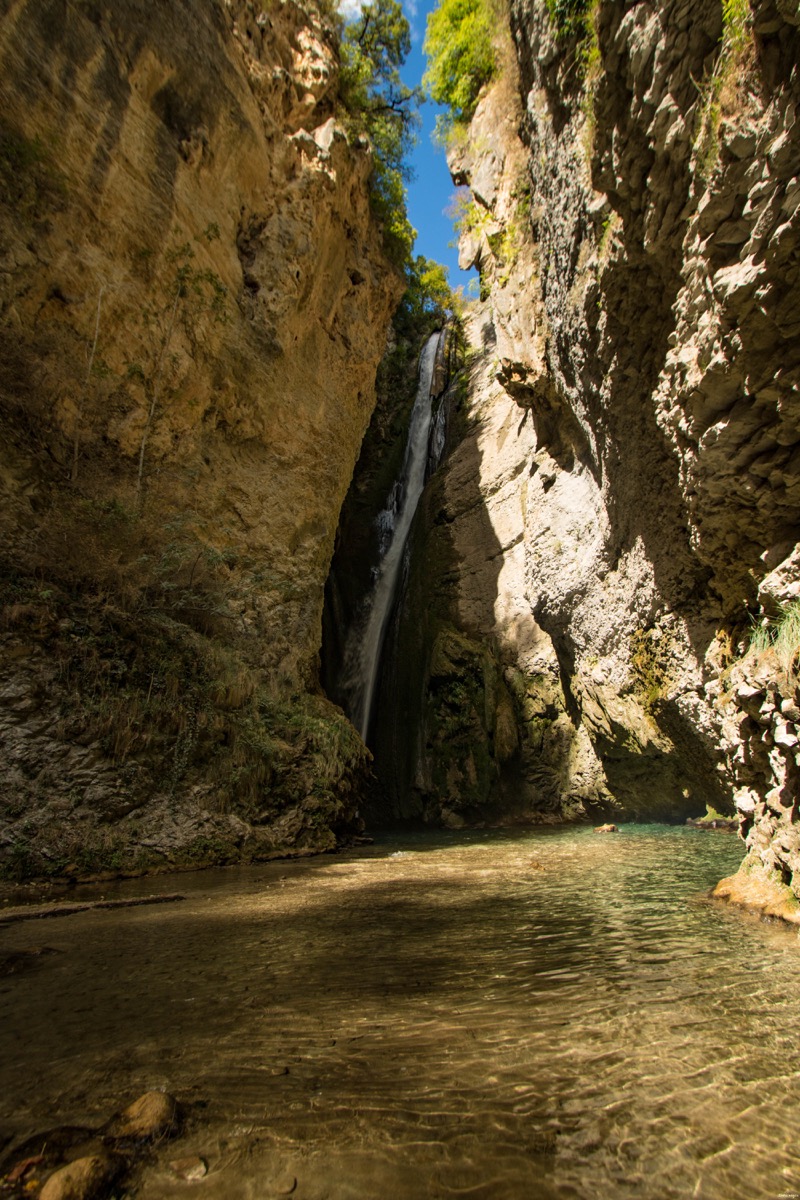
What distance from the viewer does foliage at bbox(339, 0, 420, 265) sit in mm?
13547

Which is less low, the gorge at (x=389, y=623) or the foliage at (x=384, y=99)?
the foliage at (x=384, y=99)

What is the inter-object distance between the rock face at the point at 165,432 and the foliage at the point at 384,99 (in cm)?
110

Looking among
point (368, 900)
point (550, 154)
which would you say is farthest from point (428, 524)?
point (368, 900)

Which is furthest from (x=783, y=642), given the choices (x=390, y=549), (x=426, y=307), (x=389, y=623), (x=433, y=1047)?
(x=426, y=307)

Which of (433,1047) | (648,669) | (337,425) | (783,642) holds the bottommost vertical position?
(433,1047)

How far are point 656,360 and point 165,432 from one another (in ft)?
24.8

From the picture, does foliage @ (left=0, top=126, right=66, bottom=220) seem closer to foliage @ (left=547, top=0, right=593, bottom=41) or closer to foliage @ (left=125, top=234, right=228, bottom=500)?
foliage @ (left=125, top=234, right=228, bottom=500)

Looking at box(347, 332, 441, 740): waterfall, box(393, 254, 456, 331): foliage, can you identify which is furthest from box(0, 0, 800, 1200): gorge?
box(393, 254, 456, 331): foliage

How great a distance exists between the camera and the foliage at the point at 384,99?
1355 centimetres

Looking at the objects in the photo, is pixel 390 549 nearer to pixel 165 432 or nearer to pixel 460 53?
pixel 165 432

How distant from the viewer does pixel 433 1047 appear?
1.93 m

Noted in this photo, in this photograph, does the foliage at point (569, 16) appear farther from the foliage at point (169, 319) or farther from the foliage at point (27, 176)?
the foliage at point (27, 176)

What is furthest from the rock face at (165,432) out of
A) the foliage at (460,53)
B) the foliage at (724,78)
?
the foliage at (724,78)

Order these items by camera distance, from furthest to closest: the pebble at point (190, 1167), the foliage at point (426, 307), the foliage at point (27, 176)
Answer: the foliage at point (426, 307)
the foliage at point (27, 176)
the pebble at point (190, 1167)
